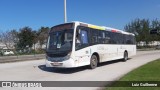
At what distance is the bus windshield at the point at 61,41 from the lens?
15.3 meters

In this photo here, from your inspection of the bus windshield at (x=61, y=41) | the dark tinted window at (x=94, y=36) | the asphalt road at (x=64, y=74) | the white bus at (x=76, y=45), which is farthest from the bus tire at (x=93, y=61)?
the bus windshield at (x=61, y=41)

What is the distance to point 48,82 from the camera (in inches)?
476

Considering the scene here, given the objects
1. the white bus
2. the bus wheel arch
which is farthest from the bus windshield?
the bus wheel arch

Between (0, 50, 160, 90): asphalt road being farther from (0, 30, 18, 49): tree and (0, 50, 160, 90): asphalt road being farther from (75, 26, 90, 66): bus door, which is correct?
(0, 30, 18, 49): tree

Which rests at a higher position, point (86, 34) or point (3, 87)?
point (86, 34)

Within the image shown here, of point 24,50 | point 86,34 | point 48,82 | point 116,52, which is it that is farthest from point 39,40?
point 48,82

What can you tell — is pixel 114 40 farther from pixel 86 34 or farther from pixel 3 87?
pixel 3 87

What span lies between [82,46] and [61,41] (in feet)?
4.22

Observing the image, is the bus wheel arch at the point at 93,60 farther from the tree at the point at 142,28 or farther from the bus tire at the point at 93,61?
the tree at the point at 142,28

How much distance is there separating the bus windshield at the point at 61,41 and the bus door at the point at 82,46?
448 mm

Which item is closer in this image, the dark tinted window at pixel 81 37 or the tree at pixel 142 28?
the dark tinted window at pixel 81 37

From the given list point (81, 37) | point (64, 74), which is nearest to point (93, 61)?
point (81, 37)

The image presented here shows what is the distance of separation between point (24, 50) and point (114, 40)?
22051mm

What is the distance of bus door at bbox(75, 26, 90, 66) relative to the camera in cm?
1560
